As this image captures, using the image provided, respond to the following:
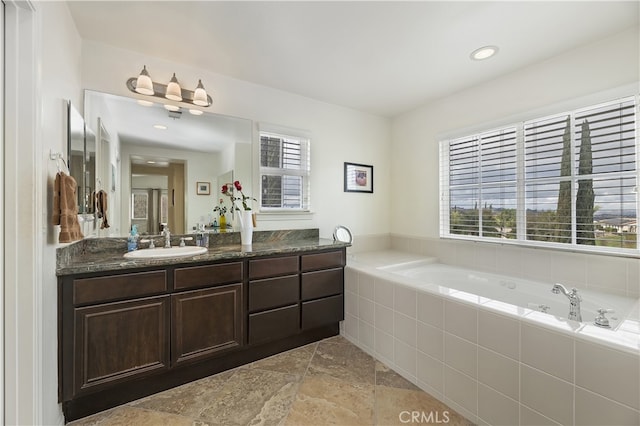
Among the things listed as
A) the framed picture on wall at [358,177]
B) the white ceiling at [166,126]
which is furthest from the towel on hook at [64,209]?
the framed picture on wall at [358,177]

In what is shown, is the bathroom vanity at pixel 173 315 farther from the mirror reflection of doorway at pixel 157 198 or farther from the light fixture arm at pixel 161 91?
the light fixture arm at pixel 161 91

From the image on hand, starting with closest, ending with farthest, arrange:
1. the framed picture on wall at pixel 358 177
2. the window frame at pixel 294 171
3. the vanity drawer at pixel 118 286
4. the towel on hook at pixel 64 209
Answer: the towel on hook at pixel 64 209 < the vanity drawer at pixel 118 286 < the window frame at pixel 294 171 < the framed picture on wall at pixel 358 177

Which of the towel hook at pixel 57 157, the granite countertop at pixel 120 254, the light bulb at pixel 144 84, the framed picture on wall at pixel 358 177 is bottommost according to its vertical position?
the granite countertop at pixel 120 254

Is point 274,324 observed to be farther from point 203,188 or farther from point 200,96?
point 200,96

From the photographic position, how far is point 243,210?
2.51 metres

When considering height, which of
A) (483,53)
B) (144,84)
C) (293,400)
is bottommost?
(293,400)

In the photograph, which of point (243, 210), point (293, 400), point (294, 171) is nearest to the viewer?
point (293, 400)

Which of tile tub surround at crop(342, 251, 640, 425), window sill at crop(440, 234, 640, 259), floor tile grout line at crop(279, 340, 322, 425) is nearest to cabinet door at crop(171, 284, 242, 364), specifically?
floor tile grout line at crop(279, 340, 322, 425)

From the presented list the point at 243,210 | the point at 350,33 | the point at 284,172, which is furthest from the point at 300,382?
the point at 350,33

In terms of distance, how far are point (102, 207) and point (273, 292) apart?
1.39 metres

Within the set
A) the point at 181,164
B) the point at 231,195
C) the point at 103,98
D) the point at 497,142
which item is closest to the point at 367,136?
the point at 497,142

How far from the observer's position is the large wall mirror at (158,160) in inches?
80.0

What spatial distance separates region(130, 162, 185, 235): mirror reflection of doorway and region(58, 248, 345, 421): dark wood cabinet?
2.13 ft

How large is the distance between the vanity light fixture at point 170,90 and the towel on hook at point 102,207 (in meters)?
0.83
